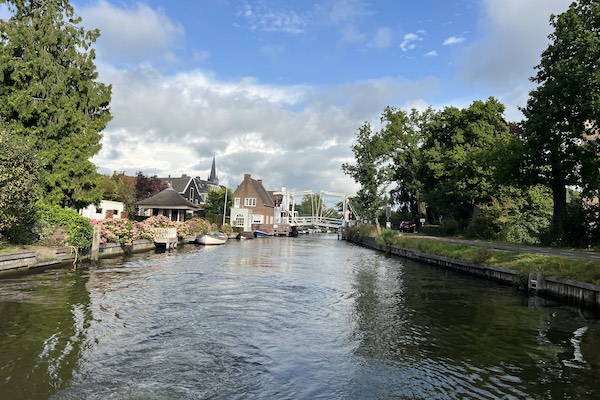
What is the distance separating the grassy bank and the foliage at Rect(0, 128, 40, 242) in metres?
21.1

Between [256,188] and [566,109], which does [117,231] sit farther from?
[256,188]

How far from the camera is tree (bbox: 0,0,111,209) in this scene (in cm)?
2434

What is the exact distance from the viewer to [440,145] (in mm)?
49125

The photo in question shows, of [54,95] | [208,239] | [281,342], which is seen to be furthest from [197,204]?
[281,342]

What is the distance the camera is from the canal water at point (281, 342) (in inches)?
288

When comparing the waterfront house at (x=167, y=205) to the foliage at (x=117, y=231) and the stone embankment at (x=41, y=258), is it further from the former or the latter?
the stone embankment at (x=41, y=258)

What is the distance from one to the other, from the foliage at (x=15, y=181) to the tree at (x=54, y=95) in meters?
4.11

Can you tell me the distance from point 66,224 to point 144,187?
142 ft

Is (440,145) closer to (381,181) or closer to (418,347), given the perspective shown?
(381,181)

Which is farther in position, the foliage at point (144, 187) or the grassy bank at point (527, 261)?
the foliage at point (144, 187)

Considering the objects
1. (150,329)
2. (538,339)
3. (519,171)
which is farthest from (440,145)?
(150,329)

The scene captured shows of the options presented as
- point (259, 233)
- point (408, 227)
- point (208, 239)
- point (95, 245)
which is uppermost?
point (408, 227)

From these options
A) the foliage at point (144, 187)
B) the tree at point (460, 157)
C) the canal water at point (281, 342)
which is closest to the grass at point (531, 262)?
the canal water at point (281, 342)

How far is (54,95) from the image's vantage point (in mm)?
25844
